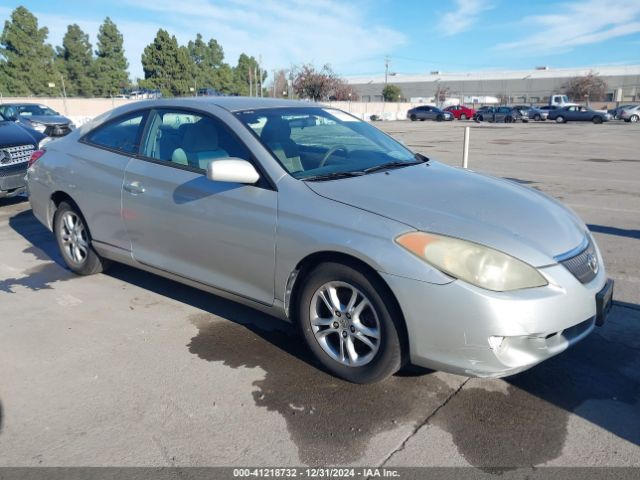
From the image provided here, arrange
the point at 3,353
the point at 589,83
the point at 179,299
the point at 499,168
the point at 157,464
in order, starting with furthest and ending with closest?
the point at 589,83, the point at 499,168, the point at 179,299, the point at 3,353, the point at 157,464

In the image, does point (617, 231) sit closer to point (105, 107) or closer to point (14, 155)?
point (14, 155)

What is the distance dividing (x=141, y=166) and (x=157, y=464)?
238 centimetres

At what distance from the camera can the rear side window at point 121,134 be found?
438cm

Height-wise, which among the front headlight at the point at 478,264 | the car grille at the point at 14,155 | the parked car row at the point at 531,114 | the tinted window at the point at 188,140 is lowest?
the parked car row at the point at 531,114

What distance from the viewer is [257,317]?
13.7 feet

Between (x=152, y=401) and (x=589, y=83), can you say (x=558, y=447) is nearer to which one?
(x=152, y=401)

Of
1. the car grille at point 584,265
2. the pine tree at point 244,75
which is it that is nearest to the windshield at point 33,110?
the car grille at point 584,265

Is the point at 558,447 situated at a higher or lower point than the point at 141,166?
lower

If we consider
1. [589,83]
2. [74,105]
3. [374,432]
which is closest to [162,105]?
[374,432]

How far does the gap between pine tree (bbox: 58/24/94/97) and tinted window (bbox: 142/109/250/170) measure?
218ft

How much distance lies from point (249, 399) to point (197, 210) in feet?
4.42

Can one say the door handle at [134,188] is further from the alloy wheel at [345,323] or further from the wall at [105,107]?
the wall at [105,107]

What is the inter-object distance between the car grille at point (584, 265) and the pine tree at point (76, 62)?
68.8m

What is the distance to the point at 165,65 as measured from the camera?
61.4 metres
